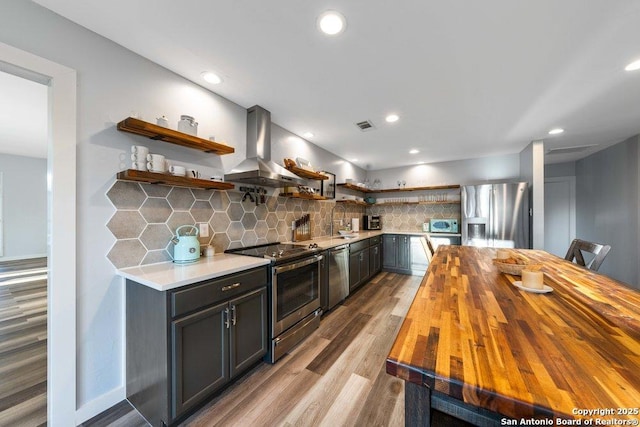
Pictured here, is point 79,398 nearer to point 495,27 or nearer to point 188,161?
point 188,161

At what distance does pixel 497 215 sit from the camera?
151 inches

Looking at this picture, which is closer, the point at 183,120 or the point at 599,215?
the point at 183,120

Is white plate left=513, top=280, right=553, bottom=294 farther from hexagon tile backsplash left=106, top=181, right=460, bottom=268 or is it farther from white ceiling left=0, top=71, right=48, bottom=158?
white ceiling left=0, top=71, right=48, bottom=158

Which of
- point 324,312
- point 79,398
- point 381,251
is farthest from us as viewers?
point 381,251

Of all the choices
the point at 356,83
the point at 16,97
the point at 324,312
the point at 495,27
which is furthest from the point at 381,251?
the point at 16,97

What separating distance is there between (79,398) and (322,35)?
2.73m

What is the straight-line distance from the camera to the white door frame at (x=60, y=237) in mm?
1284

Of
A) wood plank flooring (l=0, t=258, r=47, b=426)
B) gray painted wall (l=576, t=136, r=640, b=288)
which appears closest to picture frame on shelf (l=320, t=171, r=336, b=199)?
wood plank flooring (l=0, t=258, r=47, b=426)

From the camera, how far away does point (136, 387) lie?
148 cm

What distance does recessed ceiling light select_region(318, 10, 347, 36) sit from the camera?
133cm

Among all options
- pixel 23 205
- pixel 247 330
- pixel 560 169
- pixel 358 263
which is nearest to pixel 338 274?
pixel 358 263

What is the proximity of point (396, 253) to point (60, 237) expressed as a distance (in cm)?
466

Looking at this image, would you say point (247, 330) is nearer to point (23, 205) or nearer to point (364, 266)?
point (364, 266)

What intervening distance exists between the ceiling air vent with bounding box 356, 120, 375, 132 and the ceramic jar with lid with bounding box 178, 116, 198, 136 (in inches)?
75.5
